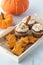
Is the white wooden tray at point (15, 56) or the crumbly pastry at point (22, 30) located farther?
the crumbly pastry at point (22, 30)

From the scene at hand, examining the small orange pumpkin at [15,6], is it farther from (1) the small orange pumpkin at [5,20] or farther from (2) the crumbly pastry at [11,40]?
(2) the crumbly pastry at [11,40]

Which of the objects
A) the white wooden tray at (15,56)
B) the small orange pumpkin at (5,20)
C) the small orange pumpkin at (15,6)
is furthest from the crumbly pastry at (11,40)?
the small orange pumpkin at (15,6)

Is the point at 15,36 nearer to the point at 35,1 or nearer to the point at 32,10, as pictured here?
the point at 32,10

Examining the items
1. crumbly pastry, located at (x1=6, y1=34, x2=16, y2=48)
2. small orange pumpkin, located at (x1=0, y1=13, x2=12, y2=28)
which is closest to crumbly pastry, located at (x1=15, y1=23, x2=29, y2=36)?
crumbly pastry, located at (x1=6, y1=34, x2=16, y2=48)

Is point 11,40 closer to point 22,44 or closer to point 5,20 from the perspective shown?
point 22,44

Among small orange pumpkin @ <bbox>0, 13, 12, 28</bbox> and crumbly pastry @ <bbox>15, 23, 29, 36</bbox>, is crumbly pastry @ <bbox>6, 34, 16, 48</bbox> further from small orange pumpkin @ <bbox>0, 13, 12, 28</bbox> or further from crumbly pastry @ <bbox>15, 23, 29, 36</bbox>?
small orange pumpkin @ <bbox>0, 13, 12, 28</bbox>

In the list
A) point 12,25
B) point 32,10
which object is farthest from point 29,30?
point 32,10

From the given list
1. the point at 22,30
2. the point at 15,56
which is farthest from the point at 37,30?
the point at 15,56
